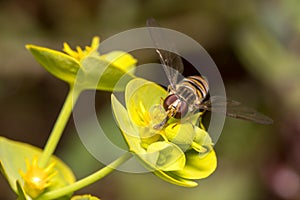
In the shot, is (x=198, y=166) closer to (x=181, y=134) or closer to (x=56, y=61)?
(x=181, y=134)

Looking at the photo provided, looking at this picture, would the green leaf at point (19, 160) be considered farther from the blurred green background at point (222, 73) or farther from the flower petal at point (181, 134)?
the blurred green background at point (222, 73)

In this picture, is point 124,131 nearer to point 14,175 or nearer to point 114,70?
point 114,70

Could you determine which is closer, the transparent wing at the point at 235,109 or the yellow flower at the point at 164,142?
the yellow flower at the point at 164,142

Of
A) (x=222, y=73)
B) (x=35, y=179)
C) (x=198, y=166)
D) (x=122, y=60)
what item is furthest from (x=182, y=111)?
(x=222, y=73)

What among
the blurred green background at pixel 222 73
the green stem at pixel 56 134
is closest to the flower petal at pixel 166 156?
the green stem at pixel 56 134

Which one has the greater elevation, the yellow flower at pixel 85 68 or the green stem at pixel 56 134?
the yellow flower at pixel 85 68

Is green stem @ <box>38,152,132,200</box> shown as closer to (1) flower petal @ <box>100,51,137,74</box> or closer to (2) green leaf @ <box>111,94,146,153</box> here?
(2) green leaf @ <box>111,94,146,153</box>

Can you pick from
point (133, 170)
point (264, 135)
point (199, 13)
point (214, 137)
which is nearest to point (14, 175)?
point (133, 170)
